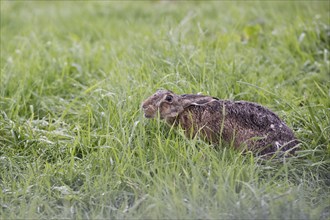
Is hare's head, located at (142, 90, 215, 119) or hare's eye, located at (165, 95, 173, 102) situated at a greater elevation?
hare's eye, located at (165, 95, 173, 102)

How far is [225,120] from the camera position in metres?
4.56

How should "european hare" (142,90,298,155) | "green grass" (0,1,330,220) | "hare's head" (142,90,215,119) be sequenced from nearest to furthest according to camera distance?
"green grass" (0,1,330,220), "european hare" (142,90,298,155), "hare's head" (142,90,215,119)

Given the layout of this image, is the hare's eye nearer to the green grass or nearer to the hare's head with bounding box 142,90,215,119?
the hare's head with bounding box 142,90,215,119

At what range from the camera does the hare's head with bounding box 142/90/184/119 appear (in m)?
4.66

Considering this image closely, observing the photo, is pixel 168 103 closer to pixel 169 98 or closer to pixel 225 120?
pixel 169 98

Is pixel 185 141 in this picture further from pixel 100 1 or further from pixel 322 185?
pixel 100 1

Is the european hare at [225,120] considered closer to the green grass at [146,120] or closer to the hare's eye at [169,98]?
the hare's eye at [169,98]

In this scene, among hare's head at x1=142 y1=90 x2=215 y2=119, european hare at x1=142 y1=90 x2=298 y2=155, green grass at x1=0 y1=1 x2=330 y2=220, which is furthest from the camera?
hare's head at x1=142 y1=90 x2=215 y2=119

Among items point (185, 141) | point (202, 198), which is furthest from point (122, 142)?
point (202, 198)

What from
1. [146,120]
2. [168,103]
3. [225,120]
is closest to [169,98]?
[168,103]

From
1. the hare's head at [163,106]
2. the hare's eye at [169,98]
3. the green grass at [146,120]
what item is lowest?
the green grass at [146,120]

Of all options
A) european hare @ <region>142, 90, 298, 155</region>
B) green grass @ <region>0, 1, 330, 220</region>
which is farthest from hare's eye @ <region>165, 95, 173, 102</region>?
green grass @ <region>0, 1, 330, 220</region>

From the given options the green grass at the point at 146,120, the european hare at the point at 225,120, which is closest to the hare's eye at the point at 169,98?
the european hare at the point at 225,120

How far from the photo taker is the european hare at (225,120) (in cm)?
449
